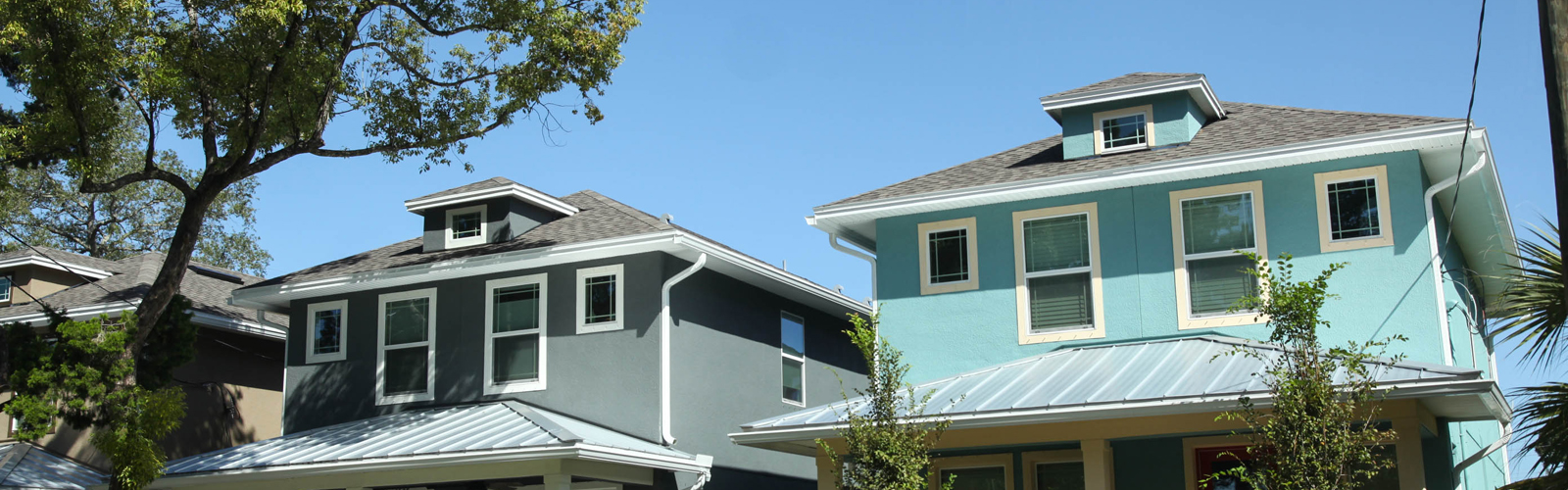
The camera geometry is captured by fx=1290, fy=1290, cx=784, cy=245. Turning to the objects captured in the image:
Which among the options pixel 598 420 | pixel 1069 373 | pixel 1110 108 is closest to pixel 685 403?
pixel 598 420

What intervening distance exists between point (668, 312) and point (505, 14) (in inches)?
155

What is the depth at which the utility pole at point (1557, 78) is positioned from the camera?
6074mm

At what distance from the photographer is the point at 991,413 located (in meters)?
11.0

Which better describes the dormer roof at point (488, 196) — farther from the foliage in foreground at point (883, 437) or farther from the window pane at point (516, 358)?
the foliage in foreground at point (883, 437)

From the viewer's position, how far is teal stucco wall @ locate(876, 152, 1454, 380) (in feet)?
40.9

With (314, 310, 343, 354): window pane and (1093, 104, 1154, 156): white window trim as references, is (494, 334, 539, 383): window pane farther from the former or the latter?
(1093, 104, 1154, 156): white window trim

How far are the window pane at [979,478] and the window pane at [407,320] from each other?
291 inches

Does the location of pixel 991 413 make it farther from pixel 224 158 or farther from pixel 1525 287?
pixel 224 158

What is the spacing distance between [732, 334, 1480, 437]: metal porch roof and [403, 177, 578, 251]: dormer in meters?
6.36

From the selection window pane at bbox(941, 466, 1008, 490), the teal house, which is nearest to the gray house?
the teal house

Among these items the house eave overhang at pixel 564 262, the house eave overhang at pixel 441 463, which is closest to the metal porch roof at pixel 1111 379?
the house eave overhang at pixel 441 463

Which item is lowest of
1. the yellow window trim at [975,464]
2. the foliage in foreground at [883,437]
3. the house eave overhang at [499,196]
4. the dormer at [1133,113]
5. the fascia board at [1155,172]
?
the yellow window trim at [975,464]

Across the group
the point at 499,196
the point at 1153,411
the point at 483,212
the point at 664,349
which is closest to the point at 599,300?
the point at 664,349

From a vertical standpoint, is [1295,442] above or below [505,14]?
below
